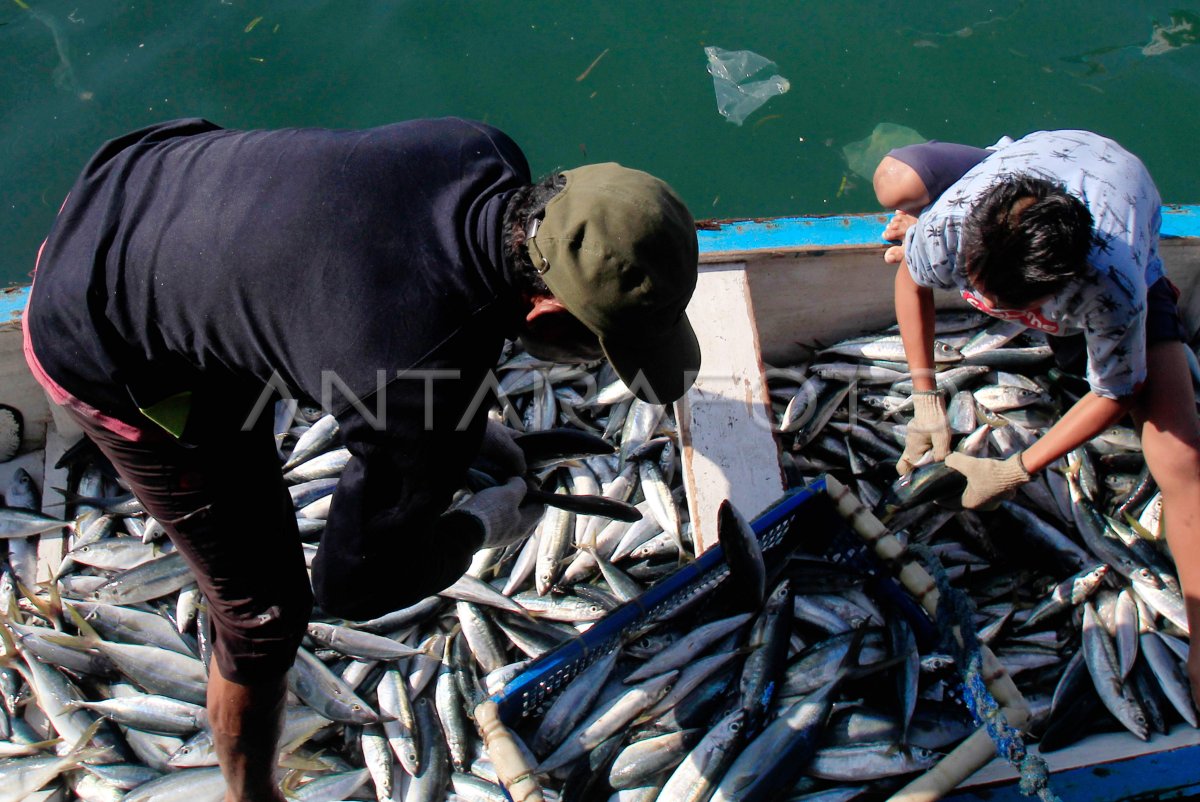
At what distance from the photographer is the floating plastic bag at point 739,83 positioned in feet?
18.4

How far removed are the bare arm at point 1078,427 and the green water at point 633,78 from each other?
2.79 m

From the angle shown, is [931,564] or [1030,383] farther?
[1030,383]

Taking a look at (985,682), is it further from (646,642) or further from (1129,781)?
(646,642)

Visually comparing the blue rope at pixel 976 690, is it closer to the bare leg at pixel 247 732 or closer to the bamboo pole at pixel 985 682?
the bamboo pole at pixel 985 682

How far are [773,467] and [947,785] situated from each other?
1.09 m

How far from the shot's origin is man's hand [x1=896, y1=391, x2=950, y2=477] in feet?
10.7

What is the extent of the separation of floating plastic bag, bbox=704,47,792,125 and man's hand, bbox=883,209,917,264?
2301mm

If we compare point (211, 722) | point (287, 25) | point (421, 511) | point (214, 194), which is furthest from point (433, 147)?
point (287, 25)

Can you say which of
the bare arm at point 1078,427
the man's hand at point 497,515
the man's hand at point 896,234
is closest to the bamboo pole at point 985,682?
the bare arm at point 1078,427

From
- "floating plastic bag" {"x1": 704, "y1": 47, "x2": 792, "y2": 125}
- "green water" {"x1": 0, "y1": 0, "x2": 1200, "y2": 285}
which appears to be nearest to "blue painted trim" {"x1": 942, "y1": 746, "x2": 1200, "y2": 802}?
"green water" {"x1": 0, "y1": 0, "x2": 1200, "y2": 285}

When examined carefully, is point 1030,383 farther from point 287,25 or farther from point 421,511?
point 287,25

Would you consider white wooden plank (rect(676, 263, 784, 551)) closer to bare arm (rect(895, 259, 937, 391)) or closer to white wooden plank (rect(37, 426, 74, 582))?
bare arm (rect(895, 259, 937, 391))

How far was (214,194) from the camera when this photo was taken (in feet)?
5.82

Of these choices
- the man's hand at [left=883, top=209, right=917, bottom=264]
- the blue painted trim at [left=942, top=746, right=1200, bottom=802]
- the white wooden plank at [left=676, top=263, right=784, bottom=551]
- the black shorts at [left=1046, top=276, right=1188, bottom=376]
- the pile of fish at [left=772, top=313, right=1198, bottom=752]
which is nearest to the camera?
the blue painted trim at [left=942, top=746, right=1200, bottom=802]
